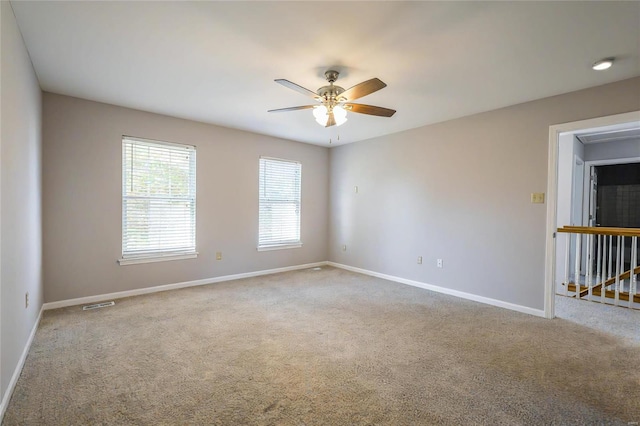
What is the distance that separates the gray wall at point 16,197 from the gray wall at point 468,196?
176 inches

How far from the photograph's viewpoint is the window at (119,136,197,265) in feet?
13.2

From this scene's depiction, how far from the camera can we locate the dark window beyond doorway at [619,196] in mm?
6133

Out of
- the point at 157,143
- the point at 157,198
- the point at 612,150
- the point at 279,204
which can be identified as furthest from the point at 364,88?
the point at 612,150

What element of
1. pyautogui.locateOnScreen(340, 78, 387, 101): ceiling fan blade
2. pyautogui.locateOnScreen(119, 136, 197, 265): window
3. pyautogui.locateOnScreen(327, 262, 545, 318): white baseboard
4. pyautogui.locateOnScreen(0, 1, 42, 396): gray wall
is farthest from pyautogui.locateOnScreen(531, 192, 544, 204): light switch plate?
pyautogui.locateOnScreen(0, 1, 42, 396): gray wall

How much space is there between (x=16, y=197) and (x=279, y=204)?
12.2 feet

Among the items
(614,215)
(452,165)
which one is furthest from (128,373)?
(614,215)

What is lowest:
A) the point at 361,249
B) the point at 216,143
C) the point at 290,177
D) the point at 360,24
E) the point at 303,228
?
the point at 361,249

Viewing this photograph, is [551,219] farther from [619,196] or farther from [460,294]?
[619,196]

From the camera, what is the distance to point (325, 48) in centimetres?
243

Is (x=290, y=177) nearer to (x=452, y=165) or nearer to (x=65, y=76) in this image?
(x=452, y=165)

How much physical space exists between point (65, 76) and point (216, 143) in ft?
6.53

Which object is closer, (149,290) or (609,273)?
(149,290)

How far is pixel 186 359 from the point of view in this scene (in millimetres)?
2391

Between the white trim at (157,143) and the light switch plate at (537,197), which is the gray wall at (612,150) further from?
the white trim at (157,143)
